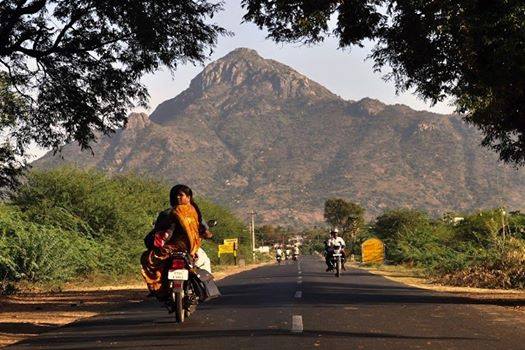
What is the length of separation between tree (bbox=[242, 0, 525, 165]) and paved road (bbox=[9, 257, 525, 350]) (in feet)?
15.5

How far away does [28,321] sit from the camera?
1390 cm

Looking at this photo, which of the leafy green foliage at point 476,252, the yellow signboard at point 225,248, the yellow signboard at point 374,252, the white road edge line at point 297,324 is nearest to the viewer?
the white road edge line at point 297,324

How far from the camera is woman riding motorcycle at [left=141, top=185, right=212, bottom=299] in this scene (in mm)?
11492

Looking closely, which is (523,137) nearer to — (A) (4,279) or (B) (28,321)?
(B) (28,321)

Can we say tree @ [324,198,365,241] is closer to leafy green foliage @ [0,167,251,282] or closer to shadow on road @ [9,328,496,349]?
leafy green foliage @ [0,167,251,282]

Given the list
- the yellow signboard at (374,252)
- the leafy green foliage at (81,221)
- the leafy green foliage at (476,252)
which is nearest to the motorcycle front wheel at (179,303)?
the leafy green foliage at (81,221)

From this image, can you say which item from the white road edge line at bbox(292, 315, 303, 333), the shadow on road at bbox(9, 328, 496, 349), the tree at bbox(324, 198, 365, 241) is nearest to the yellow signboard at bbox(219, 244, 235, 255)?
the tree at bbox(324, 198, 365, 241)

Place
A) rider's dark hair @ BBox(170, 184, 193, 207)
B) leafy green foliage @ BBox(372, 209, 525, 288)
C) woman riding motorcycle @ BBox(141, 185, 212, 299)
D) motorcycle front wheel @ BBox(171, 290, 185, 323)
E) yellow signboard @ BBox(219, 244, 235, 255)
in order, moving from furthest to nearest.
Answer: yellow signboard @ BBox(219, 244, 235, 255) < leafy green foliage @ BBox(372, 209, 525, 288) < rider's dark hair @ BBox(170, 184, 193, 207) < woman riding motorcycle @ BBox(141, 185, 212, 299) < motorcycle front wheel @ BBox(171, 290, 185, 323)

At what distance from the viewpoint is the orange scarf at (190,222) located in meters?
11.6

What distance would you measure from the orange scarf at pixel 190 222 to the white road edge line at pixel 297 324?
2.10m

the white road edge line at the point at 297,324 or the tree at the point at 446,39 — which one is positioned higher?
the tree at the point at 446,39

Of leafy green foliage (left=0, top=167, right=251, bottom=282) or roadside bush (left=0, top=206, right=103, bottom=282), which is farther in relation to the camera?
leafy green foliage (left=0, top=167, right=251, bottom=282)

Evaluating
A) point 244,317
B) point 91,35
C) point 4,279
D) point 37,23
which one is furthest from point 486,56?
point 4,279

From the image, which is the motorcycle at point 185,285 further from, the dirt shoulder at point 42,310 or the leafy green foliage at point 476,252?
the leafy green foliage at point 476,252
